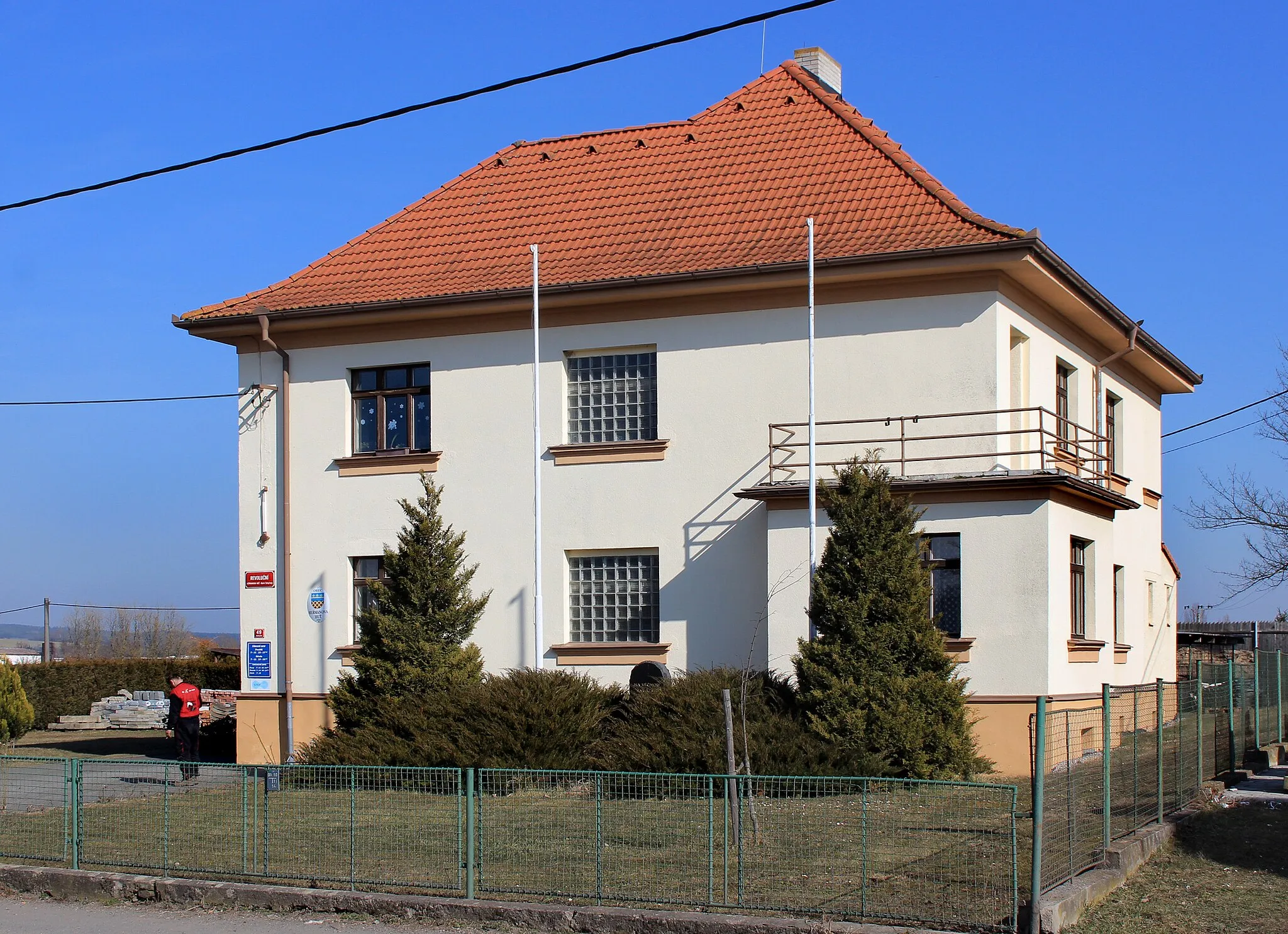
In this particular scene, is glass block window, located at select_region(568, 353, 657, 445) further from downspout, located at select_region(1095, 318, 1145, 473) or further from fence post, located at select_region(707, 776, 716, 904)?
fence post, located at select_region(707, 776, 716, 904)

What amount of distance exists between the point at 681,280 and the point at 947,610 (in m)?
6.07

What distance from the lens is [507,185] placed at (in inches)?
1022

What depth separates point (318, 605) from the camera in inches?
943

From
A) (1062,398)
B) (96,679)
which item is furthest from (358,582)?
(96,679)

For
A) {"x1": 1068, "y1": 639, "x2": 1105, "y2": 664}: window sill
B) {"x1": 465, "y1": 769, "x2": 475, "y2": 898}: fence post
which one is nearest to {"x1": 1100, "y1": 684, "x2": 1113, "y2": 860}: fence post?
{"x1": 465, "y1": 769, "x2": 475, "y2": 898}: fence post

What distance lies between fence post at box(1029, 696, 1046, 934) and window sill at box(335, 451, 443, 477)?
14961 mm

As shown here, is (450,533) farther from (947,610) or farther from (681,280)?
(947,610)

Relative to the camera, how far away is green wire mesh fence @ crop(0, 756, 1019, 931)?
10.5 m

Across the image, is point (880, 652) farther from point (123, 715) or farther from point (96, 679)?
point (96, 679)

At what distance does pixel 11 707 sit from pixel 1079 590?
18826mm

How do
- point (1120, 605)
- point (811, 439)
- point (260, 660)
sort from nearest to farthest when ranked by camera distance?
point (811, 439) < point (260, 660) < point (1120, 605)

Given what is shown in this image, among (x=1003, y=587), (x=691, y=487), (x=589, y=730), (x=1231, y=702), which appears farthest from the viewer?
(x=691, y=487)

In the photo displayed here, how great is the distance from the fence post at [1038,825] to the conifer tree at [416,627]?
12.1m

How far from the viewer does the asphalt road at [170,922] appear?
1071 centimetres
